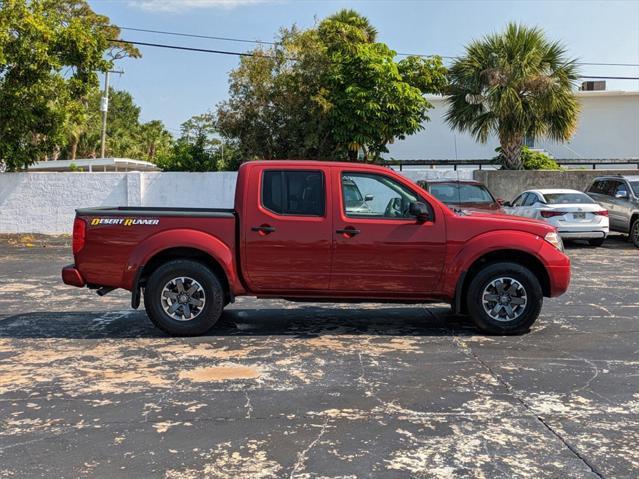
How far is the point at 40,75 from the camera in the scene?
57.7 ft

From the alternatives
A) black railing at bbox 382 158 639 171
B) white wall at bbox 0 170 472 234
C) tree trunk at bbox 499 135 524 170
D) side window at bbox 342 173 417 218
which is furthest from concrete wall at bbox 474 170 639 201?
side window at bbox 342 173 417 218

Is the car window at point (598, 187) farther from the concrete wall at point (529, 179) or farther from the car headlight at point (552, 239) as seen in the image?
the car headlight at point (552, 239)

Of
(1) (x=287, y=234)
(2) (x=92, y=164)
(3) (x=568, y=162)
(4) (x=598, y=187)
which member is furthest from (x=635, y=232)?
(2) (x=92, y=164)

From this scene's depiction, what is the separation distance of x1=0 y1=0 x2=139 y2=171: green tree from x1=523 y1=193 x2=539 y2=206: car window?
12558 mm

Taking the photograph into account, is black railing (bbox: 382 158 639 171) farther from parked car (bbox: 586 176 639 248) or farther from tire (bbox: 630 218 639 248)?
tire (bbox: 630 218 639 248)

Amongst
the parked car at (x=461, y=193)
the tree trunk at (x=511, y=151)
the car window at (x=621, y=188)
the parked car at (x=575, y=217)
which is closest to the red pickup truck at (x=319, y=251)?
the parked car at (x=461, y=193)

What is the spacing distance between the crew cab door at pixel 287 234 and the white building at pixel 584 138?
20711mm

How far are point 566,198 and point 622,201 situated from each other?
176 centimetres

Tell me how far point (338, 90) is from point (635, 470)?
53.7 feet

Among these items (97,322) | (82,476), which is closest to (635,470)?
(82,476)

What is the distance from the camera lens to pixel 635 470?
3846 millimetres

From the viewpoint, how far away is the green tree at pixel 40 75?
17.2 metres

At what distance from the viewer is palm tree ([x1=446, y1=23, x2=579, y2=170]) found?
19.6 meters

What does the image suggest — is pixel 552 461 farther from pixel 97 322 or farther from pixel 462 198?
pixel 462 198
